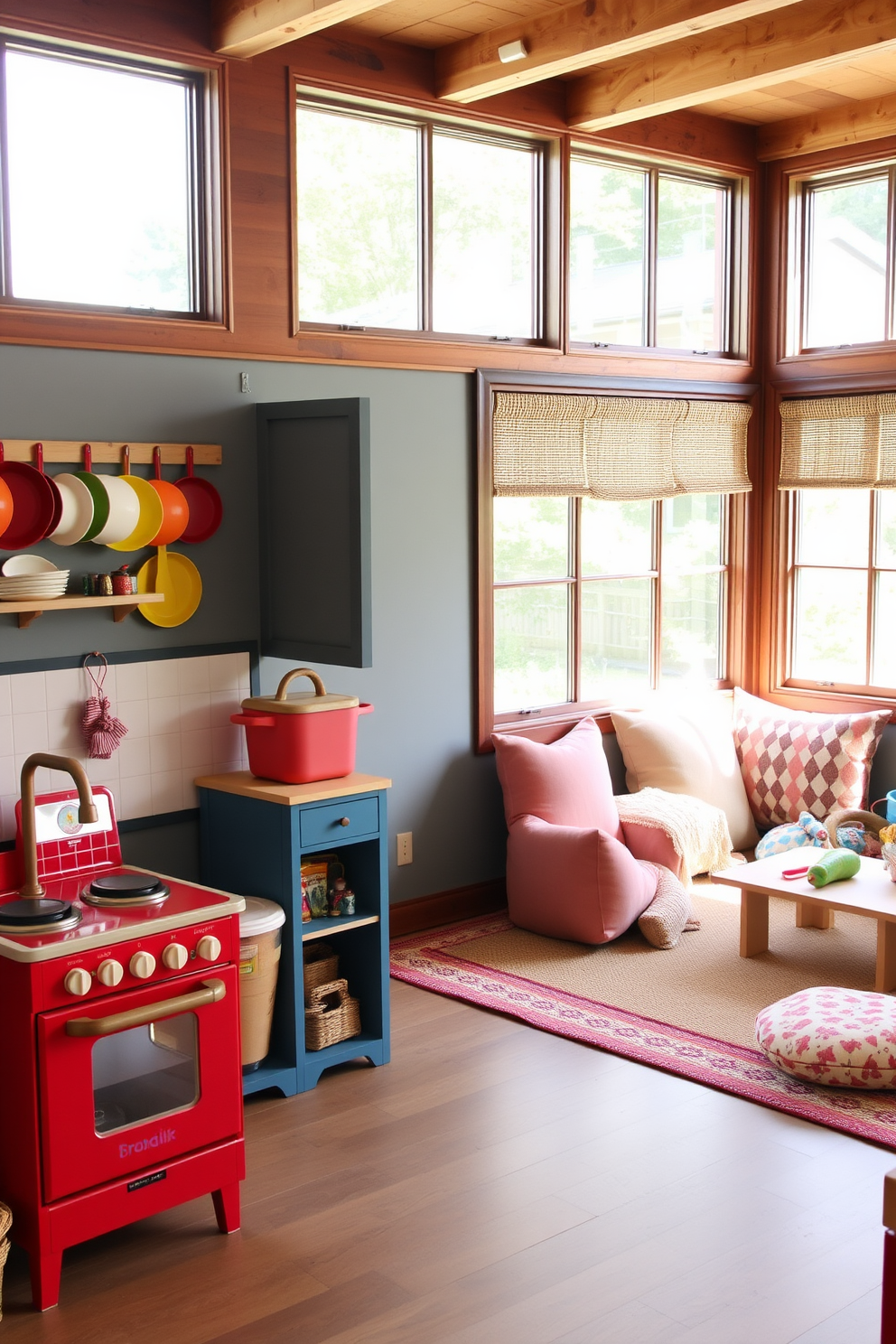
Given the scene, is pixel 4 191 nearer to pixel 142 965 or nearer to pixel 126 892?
pixel 126 892

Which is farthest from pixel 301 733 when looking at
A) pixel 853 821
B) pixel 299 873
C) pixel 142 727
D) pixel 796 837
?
pixel 853 821

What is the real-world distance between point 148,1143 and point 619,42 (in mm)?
3085

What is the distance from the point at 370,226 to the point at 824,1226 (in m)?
3.16

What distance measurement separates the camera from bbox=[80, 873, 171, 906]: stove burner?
277 cm

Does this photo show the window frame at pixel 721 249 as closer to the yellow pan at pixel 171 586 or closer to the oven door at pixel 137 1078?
the yellow pan at pixel 171 586

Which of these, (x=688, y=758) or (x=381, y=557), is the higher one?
(x=381, y=557)

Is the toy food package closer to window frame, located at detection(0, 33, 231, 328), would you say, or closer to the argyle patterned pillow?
window frame, located at detection(0, 33, 231, 328)

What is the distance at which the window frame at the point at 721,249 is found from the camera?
→ 4.96 meters

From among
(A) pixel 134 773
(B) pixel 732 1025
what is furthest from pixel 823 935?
(A) pixel 134 773

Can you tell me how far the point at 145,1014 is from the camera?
102 inches

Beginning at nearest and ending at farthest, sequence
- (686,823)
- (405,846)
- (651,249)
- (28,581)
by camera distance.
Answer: (28,581) → (405,846) → (686,823) → (651,249)

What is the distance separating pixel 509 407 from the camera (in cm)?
466

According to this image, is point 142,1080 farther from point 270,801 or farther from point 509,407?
point 509,407

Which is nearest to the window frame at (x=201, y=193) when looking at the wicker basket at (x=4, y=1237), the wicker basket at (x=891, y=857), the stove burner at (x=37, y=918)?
the stove burner at (x=37, y=918)
